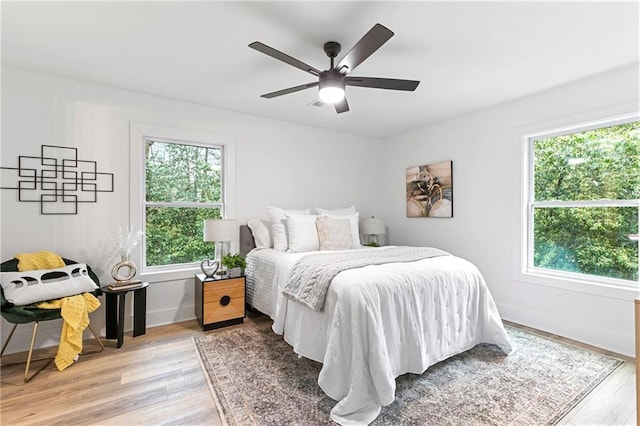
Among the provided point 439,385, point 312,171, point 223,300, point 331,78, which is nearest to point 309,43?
point 331,78

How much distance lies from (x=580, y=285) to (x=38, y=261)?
4.93m

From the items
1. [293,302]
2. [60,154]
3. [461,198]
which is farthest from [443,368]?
[60,154]

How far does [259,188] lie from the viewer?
3.88m

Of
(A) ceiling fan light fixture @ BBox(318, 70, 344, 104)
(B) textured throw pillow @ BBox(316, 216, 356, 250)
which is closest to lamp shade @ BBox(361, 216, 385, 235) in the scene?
(B) textured throw pillow @ BBox(316, 216, 356, 250)

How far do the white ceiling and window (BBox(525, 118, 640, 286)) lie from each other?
2.09ft

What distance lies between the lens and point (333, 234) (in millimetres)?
3402

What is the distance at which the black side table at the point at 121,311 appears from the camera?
2646 millimetres

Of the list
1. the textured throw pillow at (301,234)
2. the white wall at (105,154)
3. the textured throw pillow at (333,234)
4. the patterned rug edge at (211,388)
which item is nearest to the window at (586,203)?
the textured throw pillow at (333,234)

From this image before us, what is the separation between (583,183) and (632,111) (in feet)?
2.29

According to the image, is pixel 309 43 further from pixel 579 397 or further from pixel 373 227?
pixel 579 397

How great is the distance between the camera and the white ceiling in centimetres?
185

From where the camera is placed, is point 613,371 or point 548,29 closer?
point 548,29

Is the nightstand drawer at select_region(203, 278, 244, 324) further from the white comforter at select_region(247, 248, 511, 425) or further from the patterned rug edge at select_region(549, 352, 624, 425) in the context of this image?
the patterned rug edge at select_region(549, 352, 624, 425)

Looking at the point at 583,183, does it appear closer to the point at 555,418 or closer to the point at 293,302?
the point at 555,418
